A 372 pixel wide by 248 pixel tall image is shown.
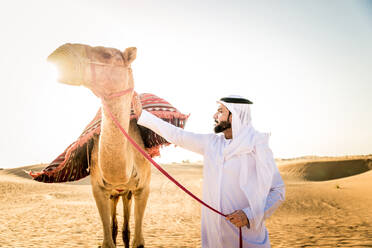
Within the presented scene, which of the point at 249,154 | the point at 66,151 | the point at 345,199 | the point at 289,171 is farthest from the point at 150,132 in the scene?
the point at 289,171

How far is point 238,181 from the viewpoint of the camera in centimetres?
283

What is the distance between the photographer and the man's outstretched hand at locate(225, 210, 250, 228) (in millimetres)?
2562

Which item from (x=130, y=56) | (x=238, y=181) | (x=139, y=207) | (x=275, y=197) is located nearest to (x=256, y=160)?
(x=238, y=181)

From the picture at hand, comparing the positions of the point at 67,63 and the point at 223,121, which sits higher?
the point at 67,63

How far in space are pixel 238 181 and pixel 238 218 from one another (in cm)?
37

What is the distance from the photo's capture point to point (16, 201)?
16.9 meters

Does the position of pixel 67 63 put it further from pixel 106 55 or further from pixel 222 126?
pixel 222 126

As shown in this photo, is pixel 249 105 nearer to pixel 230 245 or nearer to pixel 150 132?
pixel 230 245

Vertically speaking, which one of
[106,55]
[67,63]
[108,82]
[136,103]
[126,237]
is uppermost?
[106,55]

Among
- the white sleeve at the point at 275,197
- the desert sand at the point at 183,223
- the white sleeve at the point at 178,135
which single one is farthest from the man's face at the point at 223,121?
the desert sand at the point at 183,223

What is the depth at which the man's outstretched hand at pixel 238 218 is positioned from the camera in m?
2.56

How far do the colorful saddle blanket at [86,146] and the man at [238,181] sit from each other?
4.93 feet

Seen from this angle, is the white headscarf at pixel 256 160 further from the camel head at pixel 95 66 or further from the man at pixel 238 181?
the camel head at pixel 95 66

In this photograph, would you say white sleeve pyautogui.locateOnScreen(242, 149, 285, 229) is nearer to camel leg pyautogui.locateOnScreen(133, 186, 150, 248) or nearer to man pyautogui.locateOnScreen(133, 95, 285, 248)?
man pyautogui.locateOnScreen(133, 95, 285, 248)
